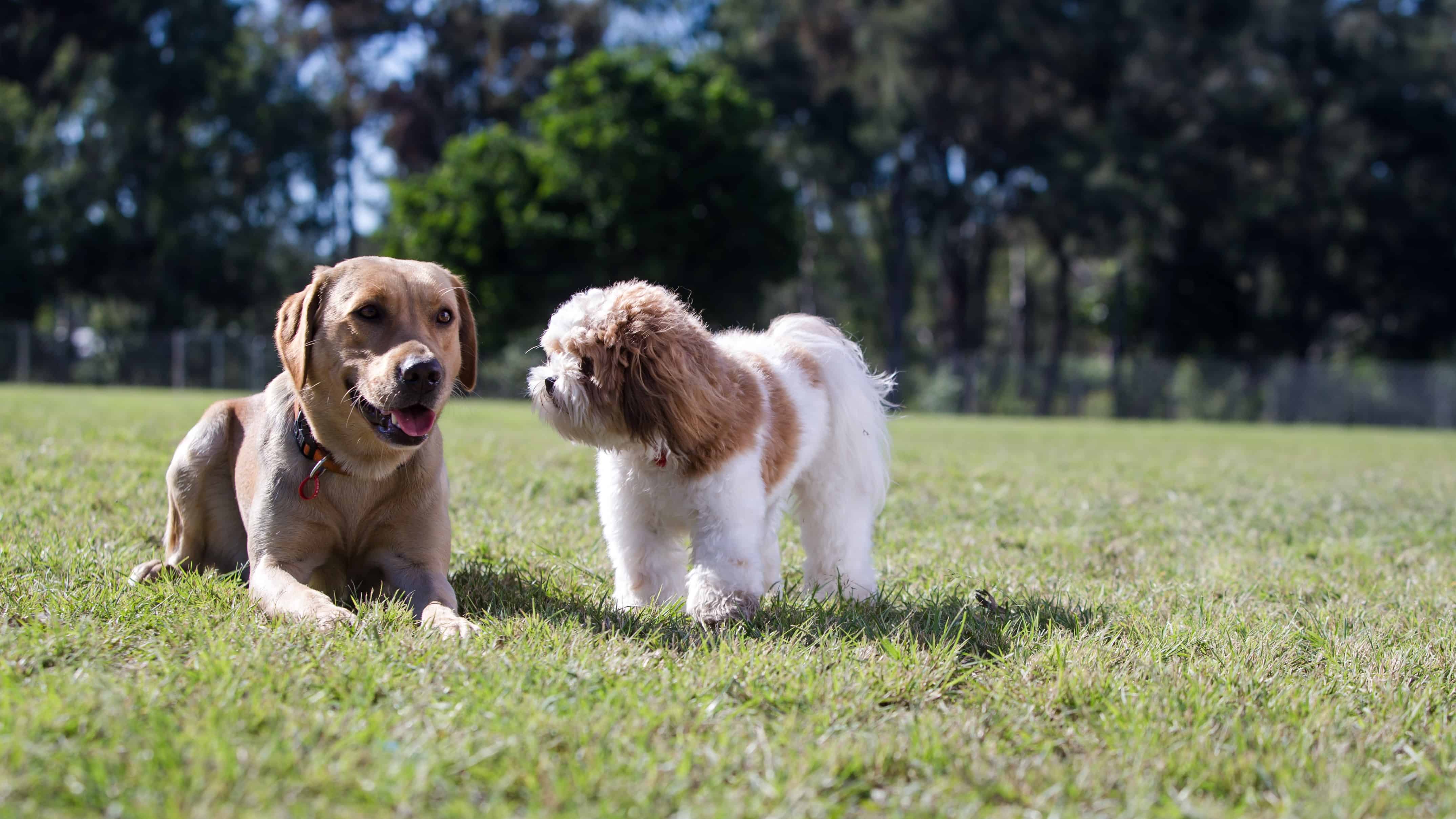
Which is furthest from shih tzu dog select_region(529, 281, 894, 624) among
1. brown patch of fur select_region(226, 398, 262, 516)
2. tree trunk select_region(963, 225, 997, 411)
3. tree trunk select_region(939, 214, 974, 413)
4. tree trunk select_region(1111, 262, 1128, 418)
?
tree trunk select_region(1111, 262, 1128, 418)

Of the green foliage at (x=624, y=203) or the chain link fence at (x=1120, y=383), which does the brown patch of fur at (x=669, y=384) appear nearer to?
the green foliage at (x=624, y=203)

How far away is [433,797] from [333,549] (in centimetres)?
205

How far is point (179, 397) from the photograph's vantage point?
23.6 metres

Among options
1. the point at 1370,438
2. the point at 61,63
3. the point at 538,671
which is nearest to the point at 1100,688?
the point at 538,671

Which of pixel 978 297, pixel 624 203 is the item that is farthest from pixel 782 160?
pixel 978 297

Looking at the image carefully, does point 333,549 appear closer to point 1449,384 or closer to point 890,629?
point 890,629

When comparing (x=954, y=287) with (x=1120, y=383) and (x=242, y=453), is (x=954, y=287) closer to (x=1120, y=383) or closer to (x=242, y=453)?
(x=1120, y=383)

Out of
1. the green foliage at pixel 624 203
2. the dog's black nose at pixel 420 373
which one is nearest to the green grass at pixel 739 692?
the dog's black nose at pixel 420 373

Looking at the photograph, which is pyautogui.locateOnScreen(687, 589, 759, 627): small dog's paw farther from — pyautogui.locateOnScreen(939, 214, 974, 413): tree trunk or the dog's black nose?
pyautogui.locateOnScreen(939, 214, 974, 413): tree trunk

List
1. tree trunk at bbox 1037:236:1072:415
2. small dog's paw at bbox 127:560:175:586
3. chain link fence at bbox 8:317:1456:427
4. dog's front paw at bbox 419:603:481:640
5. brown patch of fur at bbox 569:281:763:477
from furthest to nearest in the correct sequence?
tree trunk at bbox 1037:236:1072:415 → chain link fence at bbox 8:317:1456:427 → small dog's paw at bbox 127:560:175:586 → brown patch of fur at bbox 569:281:763:477 → dog's front paw at bbox 419:603:481:640

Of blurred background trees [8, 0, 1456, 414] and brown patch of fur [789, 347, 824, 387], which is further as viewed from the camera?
blurred background trees [8, 0, 1456, 414]

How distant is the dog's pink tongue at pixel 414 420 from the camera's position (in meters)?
3.63

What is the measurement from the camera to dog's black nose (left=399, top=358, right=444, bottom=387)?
3.55 metres

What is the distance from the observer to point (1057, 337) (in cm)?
4000
